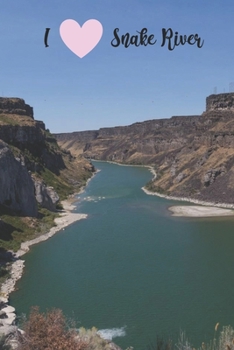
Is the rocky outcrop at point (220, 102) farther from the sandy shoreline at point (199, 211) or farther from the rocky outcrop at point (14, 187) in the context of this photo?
the rocky outcrop at point (14, 187)

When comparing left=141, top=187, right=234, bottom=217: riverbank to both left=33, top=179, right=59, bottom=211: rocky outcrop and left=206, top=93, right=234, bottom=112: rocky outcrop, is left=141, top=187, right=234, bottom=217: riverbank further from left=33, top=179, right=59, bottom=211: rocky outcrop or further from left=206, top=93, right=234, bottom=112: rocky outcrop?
left=206, top=93, right=234, bottom=112: rocky outcrop

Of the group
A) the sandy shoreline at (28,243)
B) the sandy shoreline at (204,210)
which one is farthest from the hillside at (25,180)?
the sandy shoreline at (204,210)

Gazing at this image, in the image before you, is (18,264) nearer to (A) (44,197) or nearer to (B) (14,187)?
(B) (14,187)

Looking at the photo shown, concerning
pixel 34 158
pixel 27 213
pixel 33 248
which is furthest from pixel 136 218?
pixel 34 158

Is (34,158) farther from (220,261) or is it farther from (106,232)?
(220,261)

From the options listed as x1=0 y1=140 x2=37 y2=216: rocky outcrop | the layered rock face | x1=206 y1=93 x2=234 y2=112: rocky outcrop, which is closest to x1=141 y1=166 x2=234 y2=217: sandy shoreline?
the layered rock face

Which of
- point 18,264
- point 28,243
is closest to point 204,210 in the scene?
point 28,243
